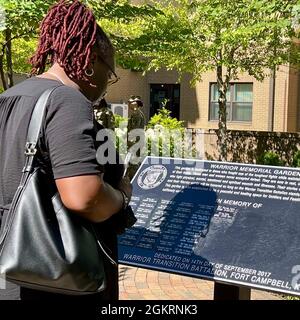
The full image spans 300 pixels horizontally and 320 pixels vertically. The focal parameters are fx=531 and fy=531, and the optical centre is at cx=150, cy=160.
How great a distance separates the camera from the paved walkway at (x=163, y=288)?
17.7 feet

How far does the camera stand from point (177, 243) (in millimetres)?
3029

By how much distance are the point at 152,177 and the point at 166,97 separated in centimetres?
2113

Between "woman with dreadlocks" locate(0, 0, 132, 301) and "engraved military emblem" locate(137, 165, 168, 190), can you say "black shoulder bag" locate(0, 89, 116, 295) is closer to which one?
"woman with dreadlocks" locate(0, 0, 132, 301)

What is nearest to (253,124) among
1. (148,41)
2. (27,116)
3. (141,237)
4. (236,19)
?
(236,19)

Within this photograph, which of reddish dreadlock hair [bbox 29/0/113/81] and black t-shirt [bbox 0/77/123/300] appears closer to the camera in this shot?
black t-shirt [bbox 0/77/123/300]

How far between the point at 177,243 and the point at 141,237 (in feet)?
0.87

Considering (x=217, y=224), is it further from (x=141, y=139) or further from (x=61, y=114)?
(x=141, y=139)

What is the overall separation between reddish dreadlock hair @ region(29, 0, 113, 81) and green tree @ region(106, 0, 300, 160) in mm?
4098

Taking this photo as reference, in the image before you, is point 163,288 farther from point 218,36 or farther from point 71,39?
point 218,36

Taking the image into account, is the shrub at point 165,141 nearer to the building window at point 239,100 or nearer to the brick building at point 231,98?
the brick building at point 231,98

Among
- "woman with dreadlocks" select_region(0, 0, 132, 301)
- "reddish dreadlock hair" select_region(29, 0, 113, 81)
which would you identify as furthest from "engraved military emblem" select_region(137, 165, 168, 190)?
"reddish dreadlock hair" select_region(29, 0, 113, 81)

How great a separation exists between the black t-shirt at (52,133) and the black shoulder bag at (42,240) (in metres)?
0.04

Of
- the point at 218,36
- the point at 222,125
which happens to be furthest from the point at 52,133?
the point at 222,125

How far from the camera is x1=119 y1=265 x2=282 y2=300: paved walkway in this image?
5.40 meters
